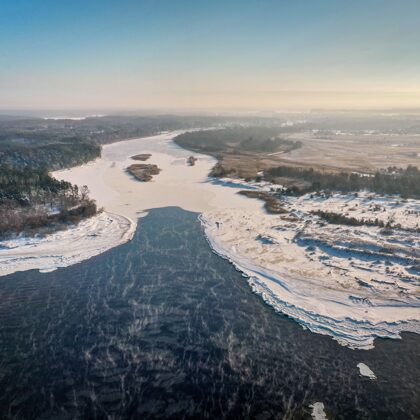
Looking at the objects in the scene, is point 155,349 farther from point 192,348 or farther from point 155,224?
Answer: point 155,224

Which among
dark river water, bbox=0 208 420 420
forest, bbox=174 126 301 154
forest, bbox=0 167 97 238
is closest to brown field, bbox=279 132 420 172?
forest, bbox=174 126 301 154

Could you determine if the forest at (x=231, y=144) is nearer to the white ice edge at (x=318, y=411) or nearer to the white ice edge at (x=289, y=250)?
A: the white ice edge at (x=289, y=250)

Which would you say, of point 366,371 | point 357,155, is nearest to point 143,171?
point 357,155

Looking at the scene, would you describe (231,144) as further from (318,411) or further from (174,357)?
(318,411)

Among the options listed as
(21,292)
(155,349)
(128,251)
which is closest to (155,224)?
(128,251)

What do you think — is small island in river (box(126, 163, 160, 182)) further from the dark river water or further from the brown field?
the dark river water

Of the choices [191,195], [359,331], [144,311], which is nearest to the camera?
[359,331]
